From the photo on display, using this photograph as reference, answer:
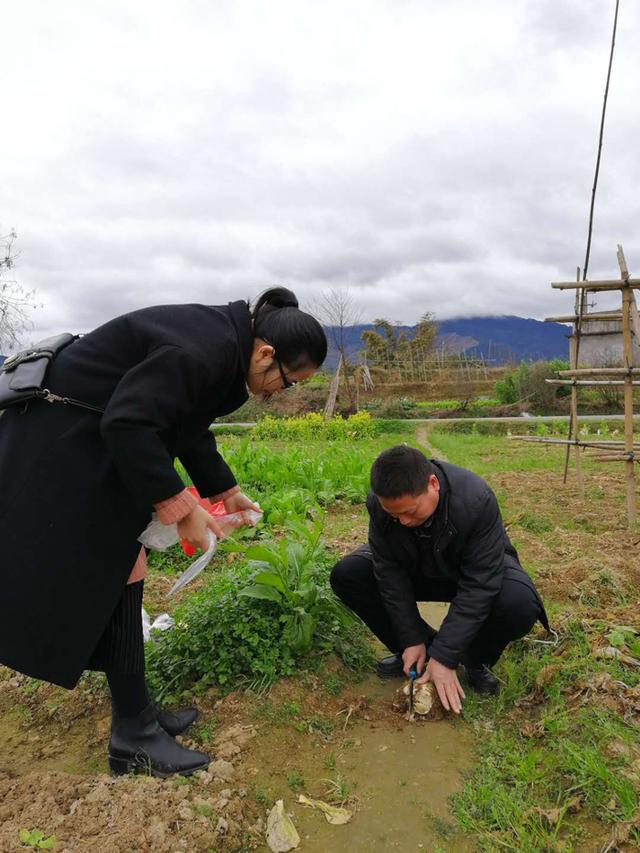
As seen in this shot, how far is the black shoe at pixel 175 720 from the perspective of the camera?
2.27m

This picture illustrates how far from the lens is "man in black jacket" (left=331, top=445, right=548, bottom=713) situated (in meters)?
2.27

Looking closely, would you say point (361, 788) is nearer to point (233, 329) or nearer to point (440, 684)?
point (440, 684)

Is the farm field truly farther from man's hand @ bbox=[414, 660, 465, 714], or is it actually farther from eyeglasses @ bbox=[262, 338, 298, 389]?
eyeglasses @ bbox=[262, 338, 298, 389]

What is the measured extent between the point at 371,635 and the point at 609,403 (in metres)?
17.8

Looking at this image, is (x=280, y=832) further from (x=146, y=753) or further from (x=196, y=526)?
(x=196, y=526)

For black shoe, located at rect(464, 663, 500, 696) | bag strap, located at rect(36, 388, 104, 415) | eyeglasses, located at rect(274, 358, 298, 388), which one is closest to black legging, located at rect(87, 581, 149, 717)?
bag strap, located at rect(36, 388, 104, 415)

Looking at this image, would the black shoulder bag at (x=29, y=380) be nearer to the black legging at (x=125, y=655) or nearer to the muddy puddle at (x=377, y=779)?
the black legging at (x=125, y=655)

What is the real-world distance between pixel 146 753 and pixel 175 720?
0.79 ft

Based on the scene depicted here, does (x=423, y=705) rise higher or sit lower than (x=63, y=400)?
lower

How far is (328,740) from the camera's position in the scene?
2355 mm

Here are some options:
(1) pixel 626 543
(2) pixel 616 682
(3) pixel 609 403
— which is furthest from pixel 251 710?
(3) pixel 609 403

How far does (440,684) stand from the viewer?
2.37 meters

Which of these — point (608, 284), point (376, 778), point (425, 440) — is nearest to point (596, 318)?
point (608, 284)

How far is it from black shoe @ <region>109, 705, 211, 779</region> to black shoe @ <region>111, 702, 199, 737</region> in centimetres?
14
